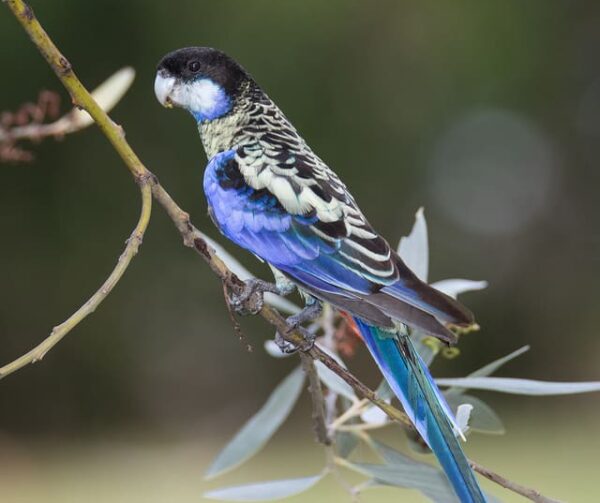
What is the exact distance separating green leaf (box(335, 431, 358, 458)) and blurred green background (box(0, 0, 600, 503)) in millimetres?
1547

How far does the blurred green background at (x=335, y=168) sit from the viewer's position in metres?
2.68

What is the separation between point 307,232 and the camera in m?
0.84

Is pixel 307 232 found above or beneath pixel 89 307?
beneath

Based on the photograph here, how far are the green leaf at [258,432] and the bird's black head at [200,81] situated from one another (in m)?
0.32

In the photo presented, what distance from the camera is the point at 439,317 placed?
2.30 ft

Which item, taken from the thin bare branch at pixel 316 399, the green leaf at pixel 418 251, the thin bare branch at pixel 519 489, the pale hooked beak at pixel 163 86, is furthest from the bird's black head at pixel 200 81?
the thin bare branch at pixel 519 489

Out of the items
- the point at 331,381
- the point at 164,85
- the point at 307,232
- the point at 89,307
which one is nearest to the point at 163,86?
the point at 164,85

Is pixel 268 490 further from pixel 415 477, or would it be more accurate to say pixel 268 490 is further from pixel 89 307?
pixel 89 307

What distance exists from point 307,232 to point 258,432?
0.29m

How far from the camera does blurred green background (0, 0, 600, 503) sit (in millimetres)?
2676

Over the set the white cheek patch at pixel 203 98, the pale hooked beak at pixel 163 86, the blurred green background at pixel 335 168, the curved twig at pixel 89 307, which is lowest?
the blurred green background at pixel 335 168

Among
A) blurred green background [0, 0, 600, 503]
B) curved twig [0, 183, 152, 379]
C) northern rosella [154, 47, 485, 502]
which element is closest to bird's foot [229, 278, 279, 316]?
northern rosella [154, 47, 485, 502]

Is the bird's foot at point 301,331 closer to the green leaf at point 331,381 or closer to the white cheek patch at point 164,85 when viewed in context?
the green leaf at point 331,381

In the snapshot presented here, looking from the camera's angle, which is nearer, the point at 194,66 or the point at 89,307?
the point at 89,307
